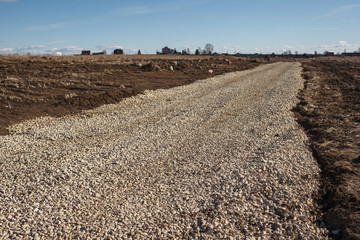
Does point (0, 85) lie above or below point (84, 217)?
above

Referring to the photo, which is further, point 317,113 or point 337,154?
point 317,113

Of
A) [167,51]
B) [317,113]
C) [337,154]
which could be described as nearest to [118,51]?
[167,51]

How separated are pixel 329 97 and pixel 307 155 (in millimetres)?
13614

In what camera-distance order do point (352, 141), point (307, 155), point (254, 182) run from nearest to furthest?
point (254, 182), point (307, 155), point (352, 141)

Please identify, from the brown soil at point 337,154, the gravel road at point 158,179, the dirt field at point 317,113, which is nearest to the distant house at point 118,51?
the dirt field at point 317,113

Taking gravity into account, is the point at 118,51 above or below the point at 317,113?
above

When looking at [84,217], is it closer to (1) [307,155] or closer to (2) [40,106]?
(1) [307,155]

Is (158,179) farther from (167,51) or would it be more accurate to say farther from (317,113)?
(167,51)

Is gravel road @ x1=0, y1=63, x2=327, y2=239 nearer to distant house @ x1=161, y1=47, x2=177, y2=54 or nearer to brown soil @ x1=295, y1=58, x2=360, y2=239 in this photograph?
brown soil @ x1=295, y1=58, x2=360, y2=239

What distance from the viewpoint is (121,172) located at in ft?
27.8

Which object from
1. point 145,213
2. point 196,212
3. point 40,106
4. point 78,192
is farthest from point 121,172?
point 40,106

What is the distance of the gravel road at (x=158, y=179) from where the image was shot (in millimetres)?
6047

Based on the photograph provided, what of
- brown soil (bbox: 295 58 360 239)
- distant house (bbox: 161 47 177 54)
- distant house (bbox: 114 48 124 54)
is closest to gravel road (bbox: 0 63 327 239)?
brown soil (bbox: 295 58 360 239)

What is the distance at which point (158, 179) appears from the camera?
8070 mm
